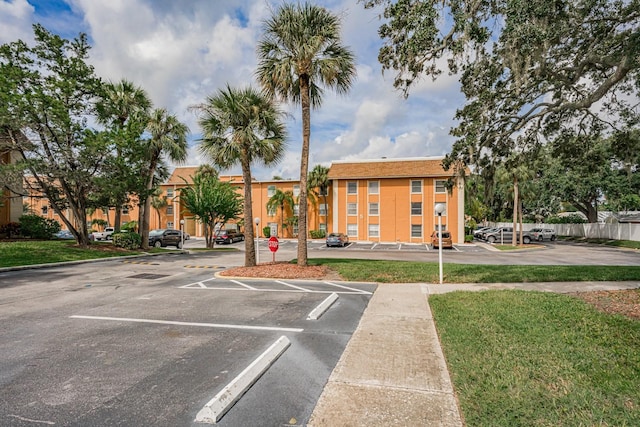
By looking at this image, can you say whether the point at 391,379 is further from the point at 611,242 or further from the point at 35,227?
the point at 611,242

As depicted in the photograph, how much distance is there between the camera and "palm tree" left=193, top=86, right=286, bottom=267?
43.6 feet

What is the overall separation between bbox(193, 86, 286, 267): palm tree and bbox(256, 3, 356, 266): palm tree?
915mm

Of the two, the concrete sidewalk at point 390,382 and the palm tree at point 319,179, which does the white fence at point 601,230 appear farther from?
the concrete sidewalk at point 390,382

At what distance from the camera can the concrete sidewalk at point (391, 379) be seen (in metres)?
3.23

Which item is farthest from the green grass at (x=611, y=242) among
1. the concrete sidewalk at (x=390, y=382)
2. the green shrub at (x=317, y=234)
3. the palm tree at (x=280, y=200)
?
the concrete sidewalk at (x=390, y=382)

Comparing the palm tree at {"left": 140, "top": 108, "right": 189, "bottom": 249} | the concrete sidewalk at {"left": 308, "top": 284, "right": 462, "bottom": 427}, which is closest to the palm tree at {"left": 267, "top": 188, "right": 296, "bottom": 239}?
the palm tree at {"left": 140, "top": 108, "right": 189, "bottom": 249}

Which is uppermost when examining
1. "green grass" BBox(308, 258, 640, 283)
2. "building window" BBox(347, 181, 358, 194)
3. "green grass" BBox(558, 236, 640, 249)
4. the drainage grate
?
"building window" BBox(347, 181, 358, 194)

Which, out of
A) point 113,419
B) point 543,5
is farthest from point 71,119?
point 543,5

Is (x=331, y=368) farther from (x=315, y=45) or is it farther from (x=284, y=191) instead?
→ (x=284, y=191)

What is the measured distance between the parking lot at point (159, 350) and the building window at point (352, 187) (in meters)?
29.9

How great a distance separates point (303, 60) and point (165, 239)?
81.0 ft

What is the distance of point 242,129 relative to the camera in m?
13.3

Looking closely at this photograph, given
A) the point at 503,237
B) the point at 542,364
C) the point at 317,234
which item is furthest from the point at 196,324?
the point at 503,237

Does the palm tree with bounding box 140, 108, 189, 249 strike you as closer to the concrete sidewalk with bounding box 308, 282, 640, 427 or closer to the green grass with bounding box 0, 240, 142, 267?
the green grass with bounding box 0, 240, 142, 267
